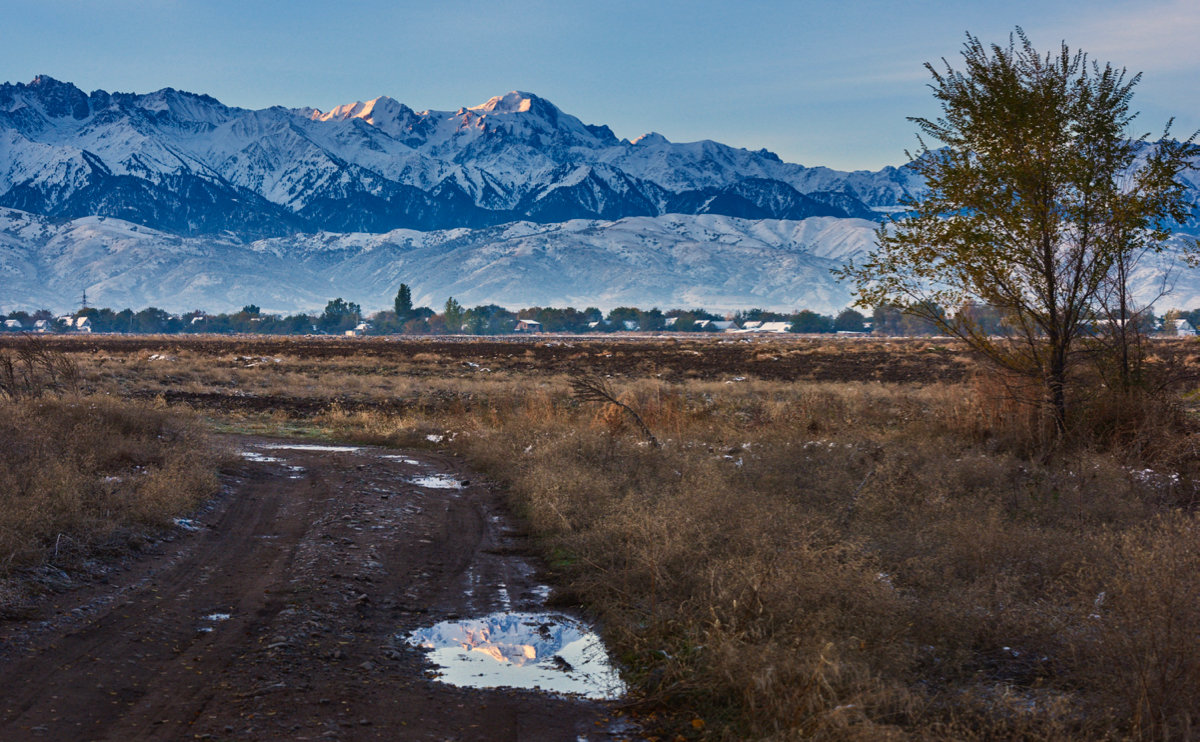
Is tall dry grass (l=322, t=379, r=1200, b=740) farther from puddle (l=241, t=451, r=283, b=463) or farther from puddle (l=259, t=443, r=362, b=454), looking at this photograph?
puddle (l=259, t=443, r=362, b=454)

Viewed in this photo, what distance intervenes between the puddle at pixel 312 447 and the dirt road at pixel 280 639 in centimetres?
780

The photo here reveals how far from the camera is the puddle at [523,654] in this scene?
23.0ft

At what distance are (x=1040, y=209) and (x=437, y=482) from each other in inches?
462

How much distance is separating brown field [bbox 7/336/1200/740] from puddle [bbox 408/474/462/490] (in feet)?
3.34

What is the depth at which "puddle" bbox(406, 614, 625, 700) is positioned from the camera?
23.0 ft

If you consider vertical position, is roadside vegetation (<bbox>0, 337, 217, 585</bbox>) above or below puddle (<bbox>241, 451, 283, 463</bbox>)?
above

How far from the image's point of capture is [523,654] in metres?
7.77

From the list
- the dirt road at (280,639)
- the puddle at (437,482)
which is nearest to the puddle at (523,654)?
the dirt road at (280,639)

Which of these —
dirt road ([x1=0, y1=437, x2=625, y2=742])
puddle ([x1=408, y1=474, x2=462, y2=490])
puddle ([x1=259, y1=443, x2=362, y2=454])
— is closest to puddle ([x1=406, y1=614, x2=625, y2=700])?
dirt road ([x1=0, y1=437, x2=625, y2=742])

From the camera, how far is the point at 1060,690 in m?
5.93

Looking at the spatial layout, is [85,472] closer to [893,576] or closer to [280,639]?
[280,639]

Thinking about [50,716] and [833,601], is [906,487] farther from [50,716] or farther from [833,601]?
[50,716]

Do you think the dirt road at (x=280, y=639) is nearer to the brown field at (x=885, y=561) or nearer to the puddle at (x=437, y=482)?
the brown field at (x=885, y=561)

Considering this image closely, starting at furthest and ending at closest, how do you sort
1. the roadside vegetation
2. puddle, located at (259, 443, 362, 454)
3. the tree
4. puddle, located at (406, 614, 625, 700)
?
puddle, located at (259, 443, 362, 454) < the tree < the roadside vegetation < puddle, located at (406, 614, 625, 700)
